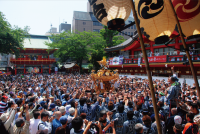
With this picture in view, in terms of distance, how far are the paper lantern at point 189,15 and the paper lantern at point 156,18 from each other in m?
0.27

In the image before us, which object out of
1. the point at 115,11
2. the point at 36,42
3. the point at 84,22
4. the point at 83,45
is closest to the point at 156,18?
the point at 115,11

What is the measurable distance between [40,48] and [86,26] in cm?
1812

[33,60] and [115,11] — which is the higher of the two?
[33,60]

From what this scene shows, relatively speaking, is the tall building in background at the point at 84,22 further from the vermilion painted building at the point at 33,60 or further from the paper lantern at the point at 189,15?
the paper lantern at the point at 189,15

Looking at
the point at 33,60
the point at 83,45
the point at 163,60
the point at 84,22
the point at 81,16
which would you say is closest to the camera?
the point at 163,60

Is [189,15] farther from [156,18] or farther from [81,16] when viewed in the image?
[81,16]

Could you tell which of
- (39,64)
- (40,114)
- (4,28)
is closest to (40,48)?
(39,64)

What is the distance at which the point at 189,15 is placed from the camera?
2525 millimetres

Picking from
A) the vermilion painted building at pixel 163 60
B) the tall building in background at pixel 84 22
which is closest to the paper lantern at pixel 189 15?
the vermilion painted building at pixel 163 60

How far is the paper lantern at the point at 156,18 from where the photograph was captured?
7.42ft

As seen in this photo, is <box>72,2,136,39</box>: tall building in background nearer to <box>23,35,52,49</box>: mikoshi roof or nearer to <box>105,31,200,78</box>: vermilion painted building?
<box>23,35,52,49</box>: mikoshi roof

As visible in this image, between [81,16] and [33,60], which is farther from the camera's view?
[81,16]

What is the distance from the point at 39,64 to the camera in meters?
34.2

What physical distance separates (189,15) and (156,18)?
67 centimetres
